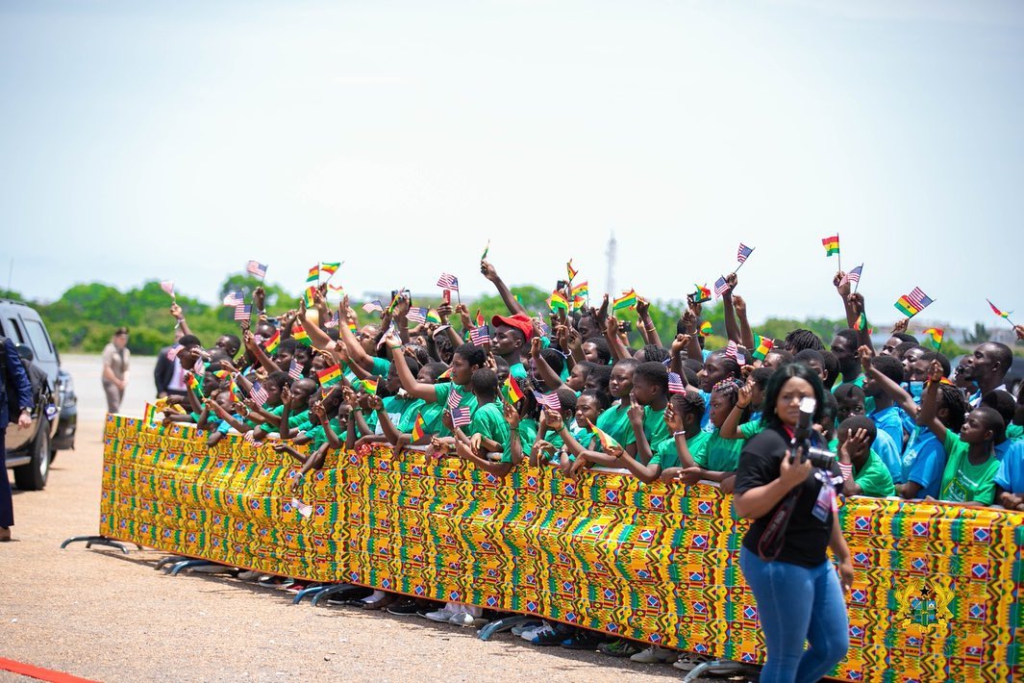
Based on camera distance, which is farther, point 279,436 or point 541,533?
point 279,436

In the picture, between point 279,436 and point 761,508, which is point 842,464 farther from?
point 279,436

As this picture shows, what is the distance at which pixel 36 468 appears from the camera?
1552 centimetres

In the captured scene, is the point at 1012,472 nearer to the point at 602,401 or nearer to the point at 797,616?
the point at 797,616

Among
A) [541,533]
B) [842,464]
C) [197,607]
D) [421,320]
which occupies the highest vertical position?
[421,320]

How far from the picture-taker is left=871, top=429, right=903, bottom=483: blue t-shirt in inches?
298

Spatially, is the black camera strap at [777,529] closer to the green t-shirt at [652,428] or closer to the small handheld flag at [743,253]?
the green t-shirt at [652,428]

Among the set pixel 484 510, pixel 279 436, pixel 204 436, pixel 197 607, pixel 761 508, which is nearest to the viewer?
pixel 761 508

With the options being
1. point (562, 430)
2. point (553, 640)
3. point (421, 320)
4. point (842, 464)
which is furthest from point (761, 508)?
point (421, 320)

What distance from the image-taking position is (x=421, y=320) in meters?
10.9

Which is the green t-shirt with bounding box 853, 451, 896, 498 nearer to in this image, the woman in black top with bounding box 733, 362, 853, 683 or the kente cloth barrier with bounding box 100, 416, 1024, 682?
the kente cloth barrier with bounding box 100, 416, 1024, 682

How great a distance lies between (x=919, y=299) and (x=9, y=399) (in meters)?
8.16

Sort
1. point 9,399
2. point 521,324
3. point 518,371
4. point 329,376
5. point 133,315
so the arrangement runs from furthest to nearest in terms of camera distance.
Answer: point 133,315 < point 9,399 < point 521,324 < point 518,371 < point 329,376

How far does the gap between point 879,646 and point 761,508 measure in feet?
6.20

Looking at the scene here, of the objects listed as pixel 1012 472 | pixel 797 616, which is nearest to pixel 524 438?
pixel 1012 472
